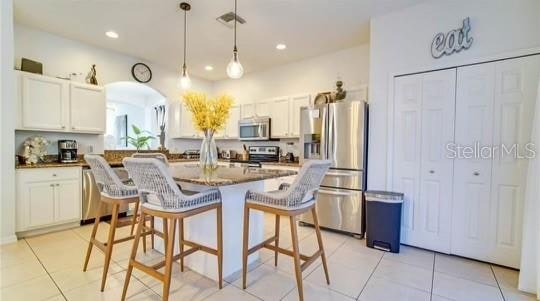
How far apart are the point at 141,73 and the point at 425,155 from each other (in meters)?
4.74

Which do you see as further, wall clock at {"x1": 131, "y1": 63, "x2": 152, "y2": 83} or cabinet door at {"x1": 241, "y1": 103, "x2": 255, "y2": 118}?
cabinet door at {"x1": 241, "y1": 103, "x2": 255, "y2": 118}

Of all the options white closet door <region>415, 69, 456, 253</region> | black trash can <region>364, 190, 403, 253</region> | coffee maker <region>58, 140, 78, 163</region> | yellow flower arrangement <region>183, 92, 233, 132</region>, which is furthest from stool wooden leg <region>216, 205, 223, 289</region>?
coffee maker <region>58, 140, 78, 163</region>

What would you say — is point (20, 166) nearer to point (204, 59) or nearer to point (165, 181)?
point (165, 181)

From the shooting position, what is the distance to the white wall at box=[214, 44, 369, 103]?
12.6ft

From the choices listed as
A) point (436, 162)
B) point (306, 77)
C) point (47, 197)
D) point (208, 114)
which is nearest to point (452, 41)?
point (436, 162)

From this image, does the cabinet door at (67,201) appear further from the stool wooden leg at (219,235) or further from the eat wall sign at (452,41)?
the eat wall sign at (452,41)

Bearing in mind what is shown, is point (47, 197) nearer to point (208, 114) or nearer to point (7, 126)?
point (7, 126)

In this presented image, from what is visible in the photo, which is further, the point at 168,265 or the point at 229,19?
the point at 229,19

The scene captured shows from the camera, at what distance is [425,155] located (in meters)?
2.67

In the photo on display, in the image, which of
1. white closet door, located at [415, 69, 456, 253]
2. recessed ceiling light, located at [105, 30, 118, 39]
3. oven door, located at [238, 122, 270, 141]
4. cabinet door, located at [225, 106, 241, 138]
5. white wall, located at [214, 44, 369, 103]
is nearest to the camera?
white closet door, located at [415, 69, 456, 253]

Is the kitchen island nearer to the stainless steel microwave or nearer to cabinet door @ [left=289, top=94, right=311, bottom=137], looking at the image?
cabinet door @ [left=289, top=94, right=311, bottom=137]

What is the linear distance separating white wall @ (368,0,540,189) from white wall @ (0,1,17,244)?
4234 millimetres

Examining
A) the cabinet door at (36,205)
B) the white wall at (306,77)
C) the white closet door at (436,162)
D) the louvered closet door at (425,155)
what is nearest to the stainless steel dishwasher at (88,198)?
the cabinet door at (36,205)

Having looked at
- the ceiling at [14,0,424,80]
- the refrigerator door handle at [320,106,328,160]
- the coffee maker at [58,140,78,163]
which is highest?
the ceiling at [14,0,424,80]
